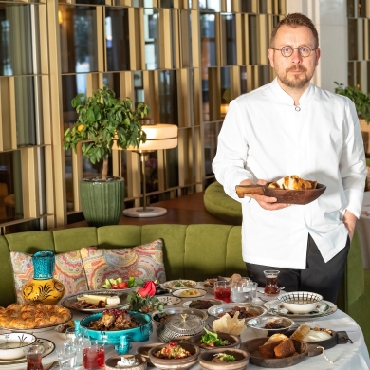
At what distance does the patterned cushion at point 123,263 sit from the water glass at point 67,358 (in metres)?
1.52

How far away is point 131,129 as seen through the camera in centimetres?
462

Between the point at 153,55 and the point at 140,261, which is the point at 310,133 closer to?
the point at 140,261

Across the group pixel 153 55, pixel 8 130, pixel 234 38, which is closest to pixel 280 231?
pixel 8 130

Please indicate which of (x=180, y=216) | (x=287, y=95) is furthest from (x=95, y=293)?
(x=180, y=216)

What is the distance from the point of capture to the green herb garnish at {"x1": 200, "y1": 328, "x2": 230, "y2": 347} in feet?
8.50

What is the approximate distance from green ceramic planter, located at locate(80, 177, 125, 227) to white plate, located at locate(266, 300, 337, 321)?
1.65 meters

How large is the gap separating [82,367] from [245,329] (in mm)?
626

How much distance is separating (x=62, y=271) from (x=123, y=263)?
314mm

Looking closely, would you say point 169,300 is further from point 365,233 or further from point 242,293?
point 365,233

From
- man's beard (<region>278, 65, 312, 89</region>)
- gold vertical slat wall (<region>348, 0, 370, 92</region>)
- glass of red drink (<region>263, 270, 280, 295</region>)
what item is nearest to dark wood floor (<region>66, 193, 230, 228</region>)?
glass of red drink (<region>263, 270, 280, 295</region>)

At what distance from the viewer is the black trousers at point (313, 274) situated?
10.8ft

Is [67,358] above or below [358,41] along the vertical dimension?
below

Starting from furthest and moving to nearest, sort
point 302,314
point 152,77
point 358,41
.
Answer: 1. point 358,41
2. point 152,77
3. point 302,314

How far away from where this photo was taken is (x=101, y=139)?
4578mm
